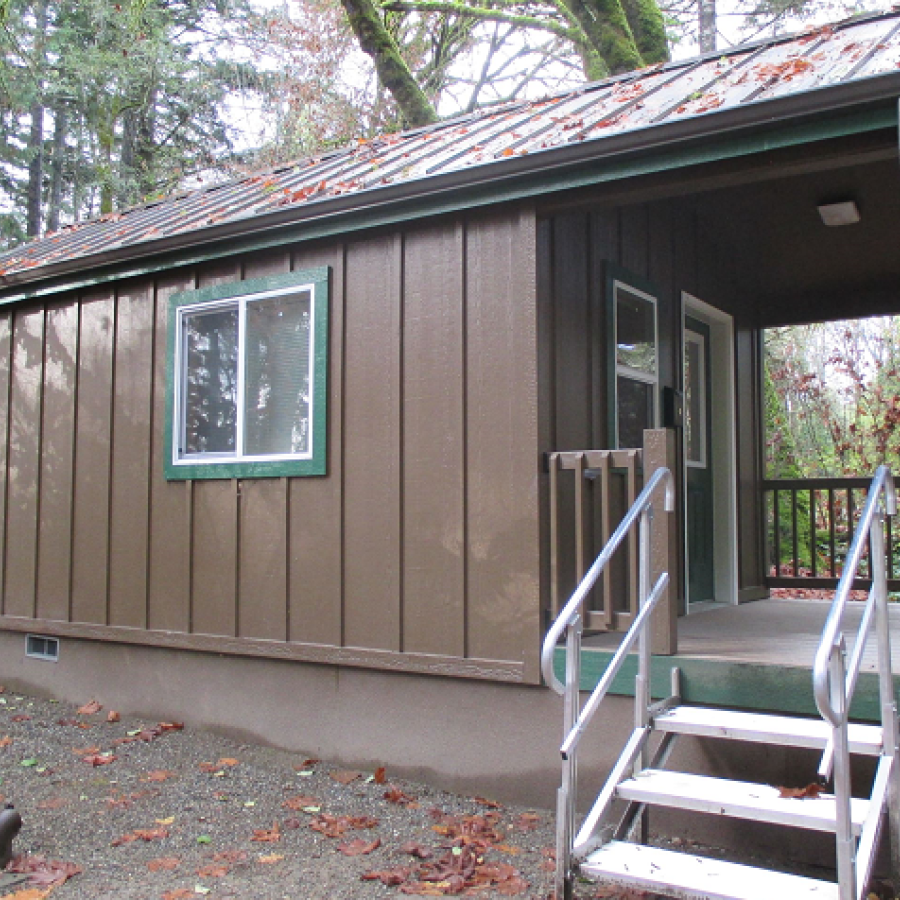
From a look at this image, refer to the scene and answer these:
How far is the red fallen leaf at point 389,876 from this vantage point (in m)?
3.60

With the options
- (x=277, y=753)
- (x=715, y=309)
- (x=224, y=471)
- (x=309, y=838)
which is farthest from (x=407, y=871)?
(x=715, y=309)

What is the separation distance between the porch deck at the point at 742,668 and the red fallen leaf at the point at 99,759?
8.32ft

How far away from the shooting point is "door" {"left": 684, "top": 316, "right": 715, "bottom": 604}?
6328mm

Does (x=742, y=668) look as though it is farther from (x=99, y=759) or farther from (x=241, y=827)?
(x=99, y=759)

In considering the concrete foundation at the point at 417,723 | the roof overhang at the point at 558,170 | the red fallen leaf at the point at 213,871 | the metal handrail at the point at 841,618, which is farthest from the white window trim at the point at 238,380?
the metal handrail at the point at 841,618

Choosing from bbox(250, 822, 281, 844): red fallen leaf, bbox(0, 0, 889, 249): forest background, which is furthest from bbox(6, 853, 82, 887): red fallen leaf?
bbox(0, 0, 889, 249): forest background

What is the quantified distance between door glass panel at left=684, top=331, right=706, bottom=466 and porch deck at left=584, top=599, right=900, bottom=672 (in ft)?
3.52

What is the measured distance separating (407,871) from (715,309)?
15.0 ft

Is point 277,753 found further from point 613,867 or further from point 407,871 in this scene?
point 613,867

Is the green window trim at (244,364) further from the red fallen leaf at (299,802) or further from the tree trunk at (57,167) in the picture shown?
the tree trunk at (57,167)

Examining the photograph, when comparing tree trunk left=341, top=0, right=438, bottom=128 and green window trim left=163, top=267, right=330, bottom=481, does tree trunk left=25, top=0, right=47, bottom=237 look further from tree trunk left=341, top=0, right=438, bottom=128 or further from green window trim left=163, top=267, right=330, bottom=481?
green window trim left=163, top=267, right=330, bottom=481

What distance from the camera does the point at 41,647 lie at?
6.61 m

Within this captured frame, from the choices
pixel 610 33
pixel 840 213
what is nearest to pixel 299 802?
pixel 840 213

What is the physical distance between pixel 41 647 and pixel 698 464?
474 cm
